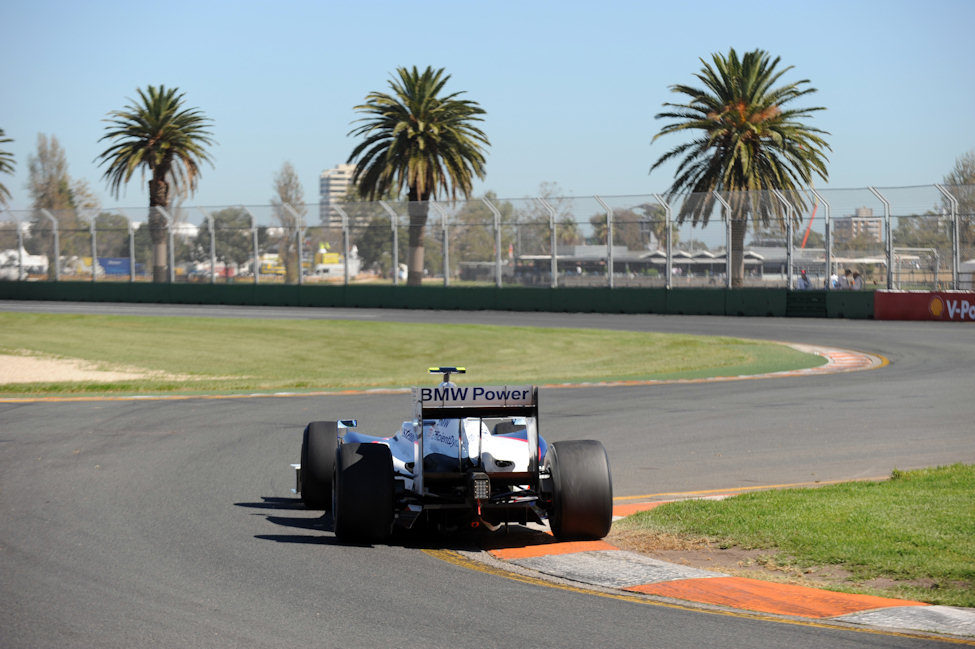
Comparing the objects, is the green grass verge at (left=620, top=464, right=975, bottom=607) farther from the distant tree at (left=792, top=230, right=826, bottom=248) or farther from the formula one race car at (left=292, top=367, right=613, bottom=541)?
the distant tree at (left=792, top=230, right=826, bottom=248)

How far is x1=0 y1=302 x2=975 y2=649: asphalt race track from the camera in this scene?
608 cm

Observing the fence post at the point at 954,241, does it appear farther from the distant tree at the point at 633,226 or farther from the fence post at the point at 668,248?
the distant tree at the point at 633,226

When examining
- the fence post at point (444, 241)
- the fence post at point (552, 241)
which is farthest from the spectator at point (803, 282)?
the fence post at point (444, 241)

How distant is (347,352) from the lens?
33125mm

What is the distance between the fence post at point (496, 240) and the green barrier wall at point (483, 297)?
55cm

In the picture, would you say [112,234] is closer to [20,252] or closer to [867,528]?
[20,252]

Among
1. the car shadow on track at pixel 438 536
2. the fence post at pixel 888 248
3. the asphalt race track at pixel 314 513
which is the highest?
the fence post at pixel 888 248

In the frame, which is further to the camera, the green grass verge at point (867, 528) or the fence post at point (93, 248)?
the fence post at point (93, 248)

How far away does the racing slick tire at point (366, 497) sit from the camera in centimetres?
826

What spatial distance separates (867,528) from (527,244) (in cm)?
3739

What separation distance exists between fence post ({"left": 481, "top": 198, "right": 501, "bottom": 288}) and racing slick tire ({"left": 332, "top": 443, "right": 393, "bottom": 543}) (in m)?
37.4

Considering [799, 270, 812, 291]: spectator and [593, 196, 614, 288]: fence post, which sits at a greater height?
[593, 196, 614, 288]: fence post

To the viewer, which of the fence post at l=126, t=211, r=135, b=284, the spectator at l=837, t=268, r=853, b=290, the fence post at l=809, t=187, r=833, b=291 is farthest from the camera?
the fence post at l=126, t=211, r=135, b=284

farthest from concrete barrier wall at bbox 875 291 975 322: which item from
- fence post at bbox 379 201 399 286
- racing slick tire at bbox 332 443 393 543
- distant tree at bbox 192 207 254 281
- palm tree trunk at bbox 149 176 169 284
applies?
palm tree trunk at bbox 149 176 169 284
